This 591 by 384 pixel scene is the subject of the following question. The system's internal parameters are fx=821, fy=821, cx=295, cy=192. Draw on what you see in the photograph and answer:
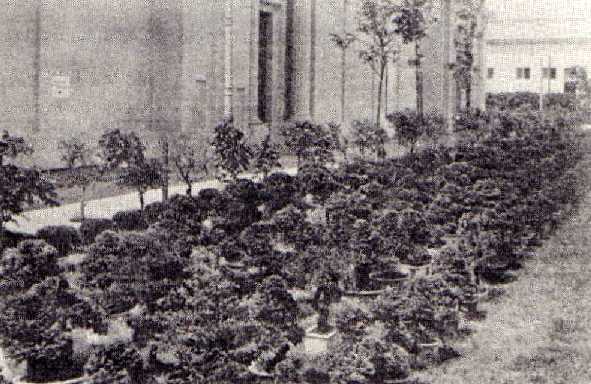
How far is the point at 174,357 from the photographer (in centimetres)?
638

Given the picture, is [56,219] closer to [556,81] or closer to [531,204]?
[531,204]

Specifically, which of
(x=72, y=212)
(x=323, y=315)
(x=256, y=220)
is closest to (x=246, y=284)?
(x=323, y=315)

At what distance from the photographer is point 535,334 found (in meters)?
8.51

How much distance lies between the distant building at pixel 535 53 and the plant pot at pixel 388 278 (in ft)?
179

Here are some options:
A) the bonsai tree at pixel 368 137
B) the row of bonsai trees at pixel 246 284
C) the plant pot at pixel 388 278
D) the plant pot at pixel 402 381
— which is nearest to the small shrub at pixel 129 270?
the row of bonsai trees at pixel 246 284

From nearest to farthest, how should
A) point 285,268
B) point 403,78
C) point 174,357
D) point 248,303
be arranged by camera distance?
point 174,357 → point 248,303 → point 285,268 → point 403,78

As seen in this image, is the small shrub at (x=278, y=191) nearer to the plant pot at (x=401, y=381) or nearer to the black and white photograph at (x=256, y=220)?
the black and white photograph at (x=256, y=220)

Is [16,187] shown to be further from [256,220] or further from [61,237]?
[256,220]

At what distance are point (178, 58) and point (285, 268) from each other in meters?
14.7

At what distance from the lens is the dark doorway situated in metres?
26.2

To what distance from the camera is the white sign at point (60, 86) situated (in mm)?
18797

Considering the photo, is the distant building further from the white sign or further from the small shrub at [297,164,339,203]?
the small shrub at [297,164,339,203]

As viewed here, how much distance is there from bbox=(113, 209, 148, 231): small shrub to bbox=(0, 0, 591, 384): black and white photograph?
4 cm

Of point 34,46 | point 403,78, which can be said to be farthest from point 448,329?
point 403,78
